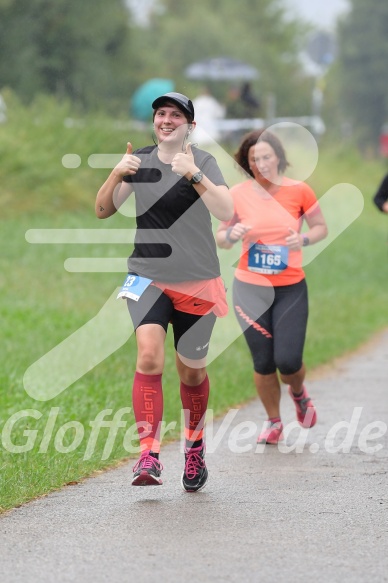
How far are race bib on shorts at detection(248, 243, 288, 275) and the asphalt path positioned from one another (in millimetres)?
1174

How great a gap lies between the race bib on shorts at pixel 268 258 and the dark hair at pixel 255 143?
52 cm

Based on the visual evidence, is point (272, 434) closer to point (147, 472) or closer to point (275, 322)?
point (275, 322)

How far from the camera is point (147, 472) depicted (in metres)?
6.68

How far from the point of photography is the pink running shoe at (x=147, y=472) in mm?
6672

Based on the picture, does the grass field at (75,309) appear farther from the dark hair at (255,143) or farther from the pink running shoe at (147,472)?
the dark hair at (255,143)

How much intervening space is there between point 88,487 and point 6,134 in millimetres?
17899

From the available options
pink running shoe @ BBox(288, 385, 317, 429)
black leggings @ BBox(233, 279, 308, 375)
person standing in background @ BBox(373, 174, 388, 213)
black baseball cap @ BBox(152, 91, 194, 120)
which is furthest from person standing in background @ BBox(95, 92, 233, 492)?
person standing in background @ BBox(373, 174, 388, 213)

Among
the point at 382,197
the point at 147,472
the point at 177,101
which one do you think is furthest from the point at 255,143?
the point at 382,197

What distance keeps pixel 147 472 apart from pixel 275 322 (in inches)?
92.7

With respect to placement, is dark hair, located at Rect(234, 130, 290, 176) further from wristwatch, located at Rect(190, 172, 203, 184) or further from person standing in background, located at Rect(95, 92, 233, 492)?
wristwatch, located at Rect(190, 172, 203, 184)

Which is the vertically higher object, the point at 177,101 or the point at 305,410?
the point at 177,101

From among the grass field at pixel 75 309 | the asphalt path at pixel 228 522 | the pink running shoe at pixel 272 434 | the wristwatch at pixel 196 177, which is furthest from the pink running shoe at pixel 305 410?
the wristwatch at pixel 196 177

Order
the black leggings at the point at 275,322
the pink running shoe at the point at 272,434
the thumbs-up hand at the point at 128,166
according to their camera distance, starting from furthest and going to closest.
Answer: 1. the pink running shoe at the point at 272,434
2. the black leggings at the point at 275,322
3. the thumbs-up hand at the point at 128,166

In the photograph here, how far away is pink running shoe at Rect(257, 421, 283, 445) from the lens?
352 inches
